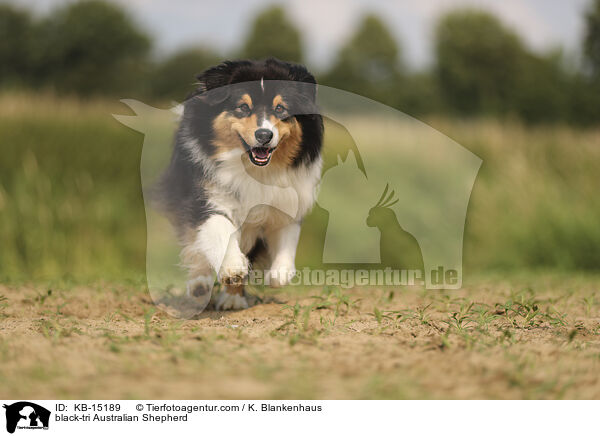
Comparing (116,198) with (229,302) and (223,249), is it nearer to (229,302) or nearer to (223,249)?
(229,302)

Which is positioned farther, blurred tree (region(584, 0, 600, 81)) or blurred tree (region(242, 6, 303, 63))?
blurred tree (region(242, 6, 303, 63))

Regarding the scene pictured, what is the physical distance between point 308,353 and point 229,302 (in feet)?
4.70

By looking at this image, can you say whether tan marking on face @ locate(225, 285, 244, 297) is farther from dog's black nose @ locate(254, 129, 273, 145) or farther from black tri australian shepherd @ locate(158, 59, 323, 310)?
dog's black nose @ locate(254, 129, 273, 145)

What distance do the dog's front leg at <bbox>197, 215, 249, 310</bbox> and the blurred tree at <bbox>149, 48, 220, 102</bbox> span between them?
64.2ft

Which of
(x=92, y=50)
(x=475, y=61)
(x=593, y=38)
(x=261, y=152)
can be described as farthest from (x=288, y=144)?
(x=475, y=61)

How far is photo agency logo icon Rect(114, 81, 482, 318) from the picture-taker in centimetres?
399

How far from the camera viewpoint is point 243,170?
3859mm

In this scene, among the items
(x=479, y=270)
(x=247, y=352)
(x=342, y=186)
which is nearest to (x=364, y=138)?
(x=342, y=186)

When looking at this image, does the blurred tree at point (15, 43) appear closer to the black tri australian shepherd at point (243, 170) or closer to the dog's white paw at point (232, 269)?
the black tri australian shepherd at point (243, 170)

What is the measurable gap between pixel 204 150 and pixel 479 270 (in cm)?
551

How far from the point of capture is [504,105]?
20875 millimetres

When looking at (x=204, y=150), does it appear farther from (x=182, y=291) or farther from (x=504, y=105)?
(x=504, y=105)

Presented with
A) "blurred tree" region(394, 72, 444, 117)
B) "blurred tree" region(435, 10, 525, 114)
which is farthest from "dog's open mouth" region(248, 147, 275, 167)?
"blurred tree" region(435, 10, 525, 114)
